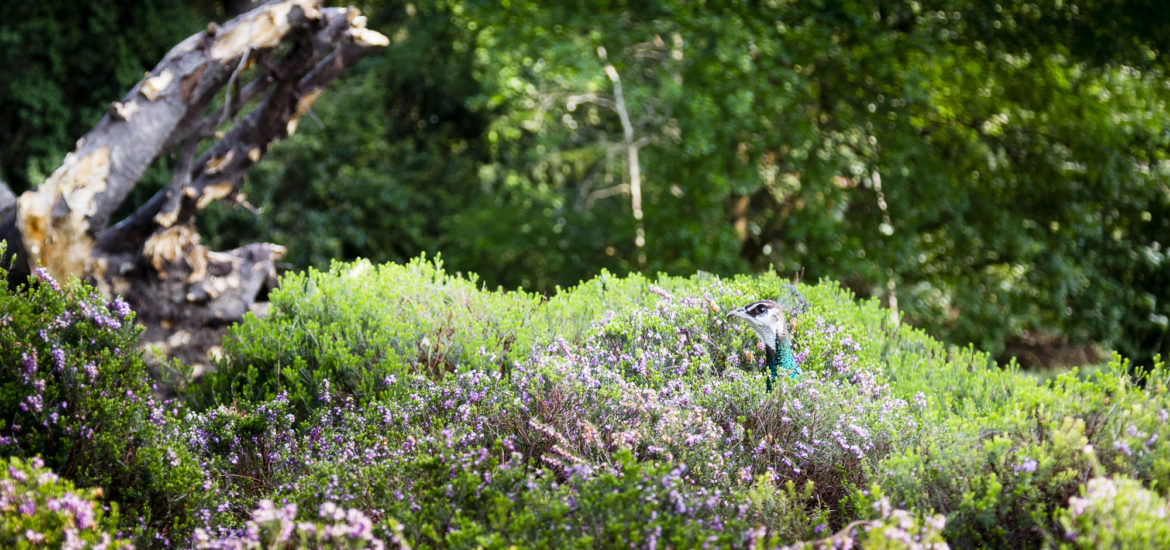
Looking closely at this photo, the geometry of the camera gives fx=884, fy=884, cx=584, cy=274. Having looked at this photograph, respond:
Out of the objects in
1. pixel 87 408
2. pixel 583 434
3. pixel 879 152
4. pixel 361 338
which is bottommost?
pixel 879 152

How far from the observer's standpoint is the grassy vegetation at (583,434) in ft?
9.53

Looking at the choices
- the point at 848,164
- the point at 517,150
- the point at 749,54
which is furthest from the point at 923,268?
the point at 517,150

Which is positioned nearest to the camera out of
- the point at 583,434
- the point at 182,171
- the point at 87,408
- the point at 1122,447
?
the point at 1122,447

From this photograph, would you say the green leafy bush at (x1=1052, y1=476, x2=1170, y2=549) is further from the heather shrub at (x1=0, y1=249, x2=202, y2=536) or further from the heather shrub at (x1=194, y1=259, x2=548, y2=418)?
the heather shrub at (x1=0, y1=249, x2=202, y2=536)

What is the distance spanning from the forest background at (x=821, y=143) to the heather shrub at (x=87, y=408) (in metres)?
5.84

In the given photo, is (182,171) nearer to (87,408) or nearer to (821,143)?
(87,408)

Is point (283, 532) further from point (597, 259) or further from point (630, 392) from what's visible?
point (597, 259)

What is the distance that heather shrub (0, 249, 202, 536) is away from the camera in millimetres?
3248

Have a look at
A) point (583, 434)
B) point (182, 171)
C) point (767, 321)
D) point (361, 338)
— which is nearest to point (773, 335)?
point (767, 321)

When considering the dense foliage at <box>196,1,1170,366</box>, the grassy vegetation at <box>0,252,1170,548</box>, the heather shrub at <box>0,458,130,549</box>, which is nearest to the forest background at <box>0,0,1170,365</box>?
the dense foliage at <box>196,1,1170,366</box>

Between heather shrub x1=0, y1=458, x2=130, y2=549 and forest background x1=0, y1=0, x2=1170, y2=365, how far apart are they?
21.5 feet

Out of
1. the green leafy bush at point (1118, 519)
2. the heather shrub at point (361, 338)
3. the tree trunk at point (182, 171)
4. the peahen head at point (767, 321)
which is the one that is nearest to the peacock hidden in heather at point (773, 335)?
the peahen head at point (767, 321)

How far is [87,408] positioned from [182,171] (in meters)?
2.80

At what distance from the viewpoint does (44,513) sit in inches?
107
